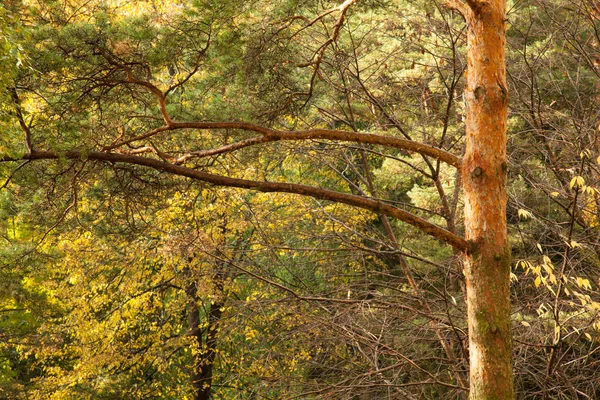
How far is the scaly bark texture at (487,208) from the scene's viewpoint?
396 centimetres

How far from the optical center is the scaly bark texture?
3.96m

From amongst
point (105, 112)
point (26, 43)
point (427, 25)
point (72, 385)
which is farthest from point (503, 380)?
point (72, 385)

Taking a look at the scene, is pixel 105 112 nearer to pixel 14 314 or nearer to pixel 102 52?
pixel 102 52

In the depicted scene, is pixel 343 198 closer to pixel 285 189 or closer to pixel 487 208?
pixel 285 189

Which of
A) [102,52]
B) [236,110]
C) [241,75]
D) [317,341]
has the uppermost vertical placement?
[236,110]

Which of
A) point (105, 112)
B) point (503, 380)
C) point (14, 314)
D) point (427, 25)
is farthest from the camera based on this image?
point (14, 314)

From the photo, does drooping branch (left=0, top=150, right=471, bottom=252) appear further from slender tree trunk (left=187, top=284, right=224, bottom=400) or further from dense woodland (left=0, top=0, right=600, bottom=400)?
slender tree trunk (left=187, top=284, right=224, bottom=400)

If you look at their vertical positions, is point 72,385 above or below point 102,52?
below

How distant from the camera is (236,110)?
8922 mm

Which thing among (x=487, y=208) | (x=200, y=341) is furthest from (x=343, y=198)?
(x=200, y=341)

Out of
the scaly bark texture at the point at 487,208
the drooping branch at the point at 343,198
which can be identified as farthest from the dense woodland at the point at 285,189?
the scaly bark texture at the point at 487,208

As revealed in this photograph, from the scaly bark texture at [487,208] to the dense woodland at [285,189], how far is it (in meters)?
0.19

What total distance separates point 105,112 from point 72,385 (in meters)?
6.30

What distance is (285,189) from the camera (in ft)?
13.9
